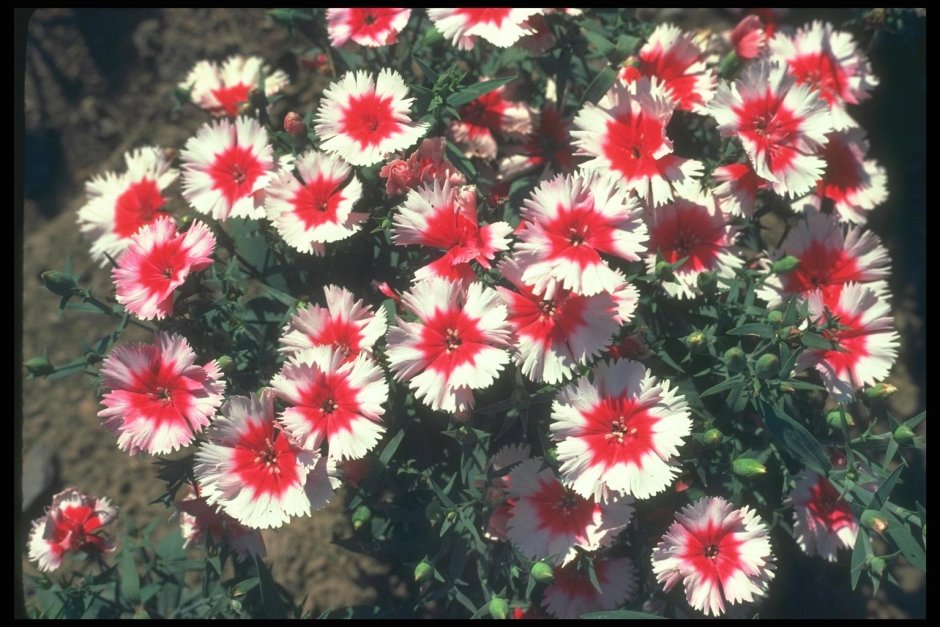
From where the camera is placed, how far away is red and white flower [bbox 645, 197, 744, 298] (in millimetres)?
2283

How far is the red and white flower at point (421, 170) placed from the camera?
2.10 meters

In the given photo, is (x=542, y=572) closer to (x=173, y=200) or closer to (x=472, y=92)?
(x=472, y=92)

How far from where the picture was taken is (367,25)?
2383mm

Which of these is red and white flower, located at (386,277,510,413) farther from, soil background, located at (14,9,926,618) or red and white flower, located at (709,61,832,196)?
soil background, located at (14,9,926,618)

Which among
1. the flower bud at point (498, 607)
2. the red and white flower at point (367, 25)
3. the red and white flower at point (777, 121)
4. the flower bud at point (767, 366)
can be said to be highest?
the red and white flower at point (367, 25)

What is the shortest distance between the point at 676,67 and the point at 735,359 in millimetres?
1065

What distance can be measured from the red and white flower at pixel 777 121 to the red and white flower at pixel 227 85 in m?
1.65

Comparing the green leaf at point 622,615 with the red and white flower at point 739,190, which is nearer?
the green leaf at point 622,615

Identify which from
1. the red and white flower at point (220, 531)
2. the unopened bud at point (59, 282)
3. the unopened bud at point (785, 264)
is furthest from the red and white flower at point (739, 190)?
the unopened bud at point (59, 282)

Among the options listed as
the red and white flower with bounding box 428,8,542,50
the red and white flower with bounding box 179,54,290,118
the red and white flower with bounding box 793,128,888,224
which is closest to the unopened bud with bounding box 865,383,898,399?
the red and white flower with bounding box 793,128,888,224

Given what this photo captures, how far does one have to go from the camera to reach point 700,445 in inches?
86.1

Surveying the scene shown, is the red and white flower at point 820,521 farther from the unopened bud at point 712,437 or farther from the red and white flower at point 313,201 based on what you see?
the red and white flower at point 313,201
